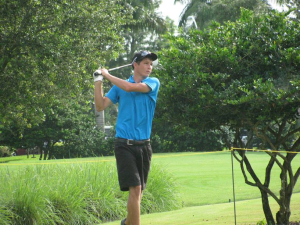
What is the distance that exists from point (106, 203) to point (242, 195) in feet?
10.4

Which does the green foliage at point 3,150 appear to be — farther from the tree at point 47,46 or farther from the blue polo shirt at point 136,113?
the blue polo shirt at point 136,113

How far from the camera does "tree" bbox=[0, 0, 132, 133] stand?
1050 cm

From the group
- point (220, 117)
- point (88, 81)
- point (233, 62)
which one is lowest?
point (220, 117)

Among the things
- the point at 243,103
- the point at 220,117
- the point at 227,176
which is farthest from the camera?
the point at 227,176

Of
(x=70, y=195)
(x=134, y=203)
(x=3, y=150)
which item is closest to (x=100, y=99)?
(x=134, y=203)

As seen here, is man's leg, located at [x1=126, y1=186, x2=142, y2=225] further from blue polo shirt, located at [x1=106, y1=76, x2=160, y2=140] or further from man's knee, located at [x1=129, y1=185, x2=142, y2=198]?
blue polo shirt, located at [x1=106, y1=76, x2=160, y2=140]

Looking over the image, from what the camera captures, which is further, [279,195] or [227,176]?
[227,176]

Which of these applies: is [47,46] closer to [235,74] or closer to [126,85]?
[235,74]

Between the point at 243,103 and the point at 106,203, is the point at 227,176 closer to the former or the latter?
the point at 106,203

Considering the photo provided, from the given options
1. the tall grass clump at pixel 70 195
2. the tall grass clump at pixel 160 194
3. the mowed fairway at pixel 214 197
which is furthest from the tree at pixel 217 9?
the tall grass clump at pixel 70 195

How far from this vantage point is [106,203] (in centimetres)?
867

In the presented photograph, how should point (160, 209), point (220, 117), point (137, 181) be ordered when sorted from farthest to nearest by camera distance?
point (160, 209) → point (220, 117) → point (137, 181)

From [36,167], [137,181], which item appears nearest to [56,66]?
[36,167]

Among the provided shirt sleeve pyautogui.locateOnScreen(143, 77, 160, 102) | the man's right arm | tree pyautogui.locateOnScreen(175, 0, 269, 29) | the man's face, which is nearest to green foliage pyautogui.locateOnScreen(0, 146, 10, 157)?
tree pyautogui.locateOnScreen(175, 0, 269, 29)
